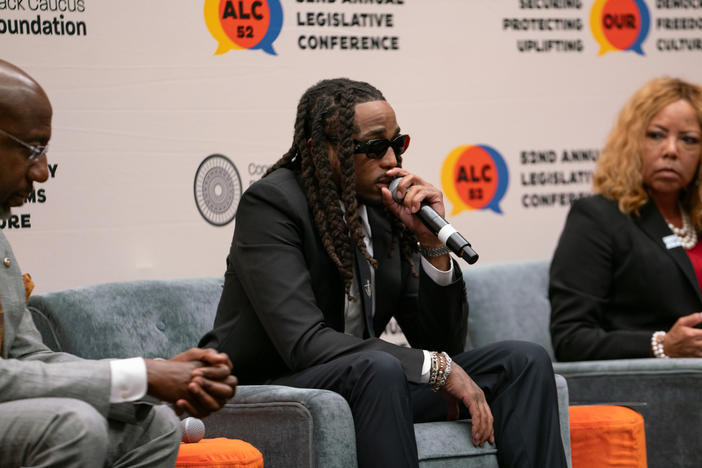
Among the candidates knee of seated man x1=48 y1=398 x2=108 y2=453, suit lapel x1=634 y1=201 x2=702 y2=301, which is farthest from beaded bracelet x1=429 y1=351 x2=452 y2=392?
suit lapel x1=634 y1=201 x2=702 y2=301

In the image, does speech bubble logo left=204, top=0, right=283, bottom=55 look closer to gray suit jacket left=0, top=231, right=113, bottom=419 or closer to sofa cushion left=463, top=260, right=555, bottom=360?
sofa cushion left=463, top=260, right=555, bottom=360

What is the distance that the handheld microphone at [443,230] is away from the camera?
278 cm

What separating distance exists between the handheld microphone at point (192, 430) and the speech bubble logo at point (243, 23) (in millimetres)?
1618

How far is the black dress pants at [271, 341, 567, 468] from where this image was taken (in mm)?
2654

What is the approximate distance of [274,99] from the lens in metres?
3.99

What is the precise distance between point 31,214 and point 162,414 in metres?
1.36

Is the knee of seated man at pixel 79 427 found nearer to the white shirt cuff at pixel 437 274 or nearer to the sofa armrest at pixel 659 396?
the white shirt cuff at pixel 437 274

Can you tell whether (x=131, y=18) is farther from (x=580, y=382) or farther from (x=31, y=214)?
(x=580, y=382)

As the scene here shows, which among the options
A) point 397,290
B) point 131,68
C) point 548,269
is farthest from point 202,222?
point 548,269

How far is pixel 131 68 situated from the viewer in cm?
367

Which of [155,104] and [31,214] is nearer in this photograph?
[31,214]

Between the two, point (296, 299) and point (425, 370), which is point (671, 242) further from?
point (296, 299)

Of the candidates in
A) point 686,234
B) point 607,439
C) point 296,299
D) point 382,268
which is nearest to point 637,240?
point 686,234

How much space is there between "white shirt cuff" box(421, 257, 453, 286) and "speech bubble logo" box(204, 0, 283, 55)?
123 cm
